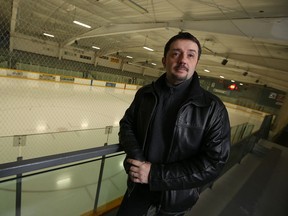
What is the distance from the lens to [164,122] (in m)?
1.10

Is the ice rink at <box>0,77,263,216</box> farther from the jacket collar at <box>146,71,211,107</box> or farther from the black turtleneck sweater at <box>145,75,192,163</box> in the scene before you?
the jacket collar at <box>146,71,211,107</box>

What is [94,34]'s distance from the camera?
10.9 m

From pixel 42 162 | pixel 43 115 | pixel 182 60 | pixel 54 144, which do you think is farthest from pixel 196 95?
pixel 43 115

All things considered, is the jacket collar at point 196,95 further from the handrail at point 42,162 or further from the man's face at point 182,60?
the handrail at point 42,162

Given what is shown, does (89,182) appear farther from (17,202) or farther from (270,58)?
(270,58)

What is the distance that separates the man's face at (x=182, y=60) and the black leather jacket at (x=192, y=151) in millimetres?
89

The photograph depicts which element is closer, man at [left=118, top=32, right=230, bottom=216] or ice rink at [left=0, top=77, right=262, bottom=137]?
man at [left=118, top=32, right=230, bottom=216]

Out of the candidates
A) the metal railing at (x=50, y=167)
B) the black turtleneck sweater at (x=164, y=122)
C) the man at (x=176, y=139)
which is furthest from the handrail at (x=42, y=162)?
the black turtleneck sweater at (x=164, y=122)

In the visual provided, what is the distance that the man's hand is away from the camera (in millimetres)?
991

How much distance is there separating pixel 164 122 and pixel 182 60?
0.39 meters

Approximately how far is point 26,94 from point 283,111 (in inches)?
578

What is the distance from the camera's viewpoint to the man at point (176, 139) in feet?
3.20

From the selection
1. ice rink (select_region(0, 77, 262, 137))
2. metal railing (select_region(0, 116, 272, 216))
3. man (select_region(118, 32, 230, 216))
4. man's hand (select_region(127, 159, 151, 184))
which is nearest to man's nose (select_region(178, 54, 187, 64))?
man (select_region(118, 32, 230, 216))

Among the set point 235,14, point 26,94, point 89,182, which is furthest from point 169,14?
point 26,94
